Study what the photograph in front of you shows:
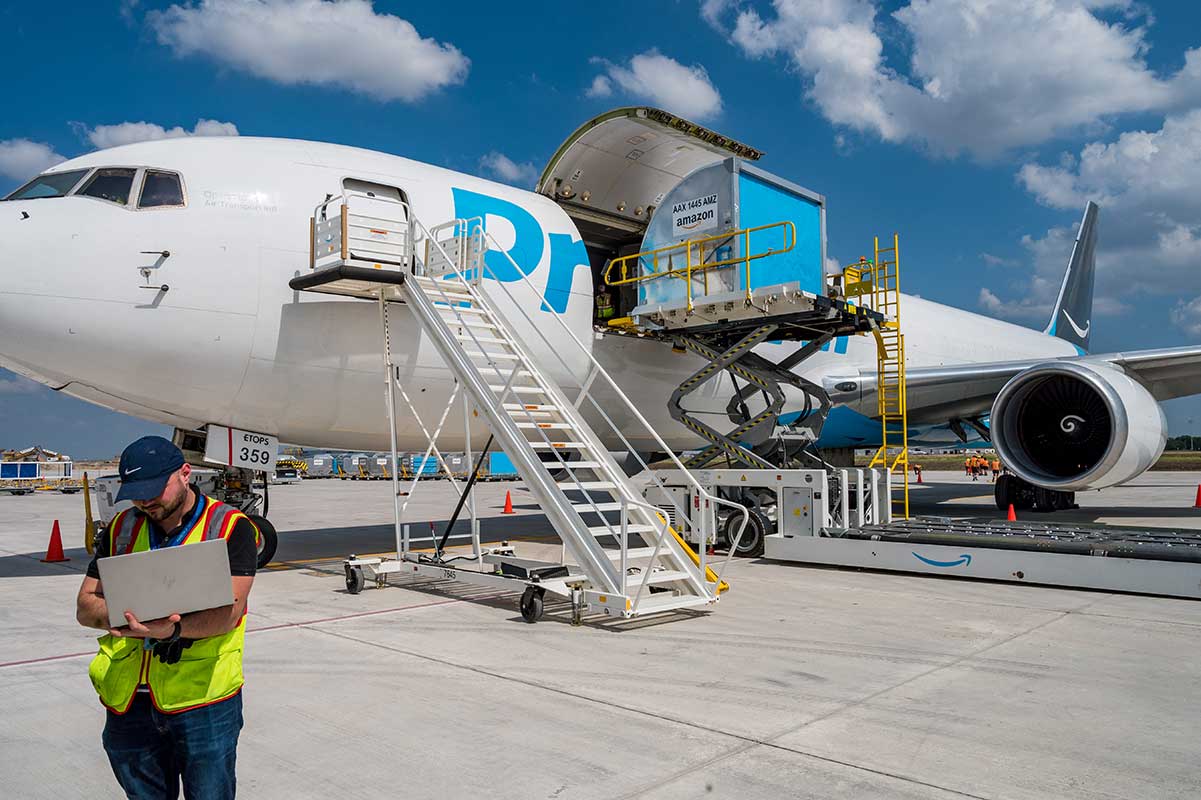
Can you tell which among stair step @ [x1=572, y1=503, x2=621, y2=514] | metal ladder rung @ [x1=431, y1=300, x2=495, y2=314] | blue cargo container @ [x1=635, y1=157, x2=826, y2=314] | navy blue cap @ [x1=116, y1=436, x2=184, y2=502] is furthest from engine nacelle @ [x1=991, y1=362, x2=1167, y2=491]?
navy blue cap @ [x1=116, y1=436, x2=184, y2=502]

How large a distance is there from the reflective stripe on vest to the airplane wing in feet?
34.7

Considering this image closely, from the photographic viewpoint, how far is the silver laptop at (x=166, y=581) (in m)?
2.22

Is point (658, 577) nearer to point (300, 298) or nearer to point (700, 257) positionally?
point (300, 298)

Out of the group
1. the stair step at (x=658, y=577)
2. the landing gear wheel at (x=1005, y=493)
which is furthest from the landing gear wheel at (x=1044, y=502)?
the stair step at (x=658, y=577)

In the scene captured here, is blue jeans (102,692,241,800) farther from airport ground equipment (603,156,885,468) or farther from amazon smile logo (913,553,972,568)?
airport ground equipment (603,156,885,468)

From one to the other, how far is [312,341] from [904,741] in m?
6.36

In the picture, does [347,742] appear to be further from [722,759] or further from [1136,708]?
[1136,708]

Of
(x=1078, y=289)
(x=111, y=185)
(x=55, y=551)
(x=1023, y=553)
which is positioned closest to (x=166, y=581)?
(x=111, y=185)

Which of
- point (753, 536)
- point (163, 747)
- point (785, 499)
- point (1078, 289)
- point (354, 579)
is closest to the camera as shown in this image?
point (163, 747)

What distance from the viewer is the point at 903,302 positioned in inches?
690

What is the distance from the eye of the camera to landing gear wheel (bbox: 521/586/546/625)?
649cm

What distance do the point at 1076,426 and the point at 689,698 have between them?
29.6ft

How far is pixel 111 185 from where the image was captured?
762 cm

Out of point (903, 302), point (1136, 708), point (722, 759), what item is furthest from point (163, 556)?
point (903, 302)
